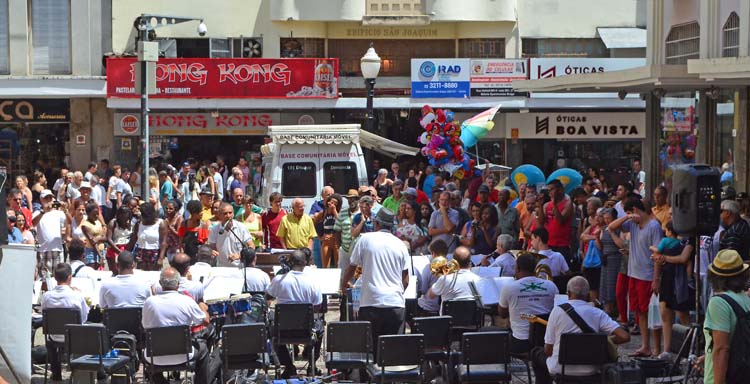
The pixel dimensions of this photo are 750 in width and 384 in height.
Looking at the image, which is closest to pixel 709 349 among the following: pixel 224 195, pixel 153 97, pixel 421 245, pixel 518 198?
pixel 421 245

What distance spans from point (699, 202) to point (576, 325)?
1.93 metres

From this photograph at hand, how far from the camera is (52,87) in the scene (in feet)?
105

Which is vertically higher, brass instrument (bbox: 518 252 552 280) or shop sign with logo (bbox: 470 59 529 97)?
shop sign with logo (bbox: 470 59 529 97)

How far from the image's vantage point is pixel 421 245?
1680 cm

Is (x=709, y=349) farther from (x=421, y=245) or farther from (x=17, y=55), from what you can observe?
(x=17, y=55)

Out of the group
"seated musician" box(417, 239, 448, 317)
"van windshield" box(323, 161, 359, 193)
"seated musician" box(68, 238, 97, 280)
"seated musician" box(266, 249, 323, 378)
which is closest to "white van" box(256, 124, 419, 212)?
"van windshield" box(323, 161, 359, 193)

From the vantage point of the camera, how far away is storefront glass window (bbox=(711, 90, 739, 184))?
18.3 meters

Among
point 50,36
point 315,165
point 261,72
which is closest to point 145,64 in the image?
point 315,165

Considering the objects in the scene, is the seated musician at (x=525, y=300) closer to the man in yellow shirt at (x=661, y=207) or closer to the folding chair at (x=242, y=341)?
the folding chair at (x=242, y=341)

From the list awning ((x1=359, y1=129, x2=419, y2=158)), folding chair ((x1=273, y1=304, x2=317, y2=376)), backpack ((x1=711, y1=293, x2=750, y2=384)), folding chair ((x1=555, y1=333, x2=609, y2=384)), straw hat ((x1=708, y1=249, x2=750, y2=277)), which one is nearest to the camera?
backpack ((x1=711, y1=293, x2=750, y2=384))

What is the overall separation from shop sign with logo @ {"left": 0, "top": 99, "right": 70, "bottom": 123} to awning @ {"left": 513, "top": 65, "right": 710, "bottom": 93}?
1569cm

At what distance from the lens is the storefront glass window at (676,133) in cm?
2003

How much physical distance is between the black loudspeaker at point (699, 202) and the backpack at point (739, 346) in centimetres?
361

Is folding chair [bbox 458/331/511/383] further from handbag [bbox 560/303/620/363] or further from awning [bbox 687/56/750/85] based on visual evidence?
awning [bbox 687/56/750/85]
